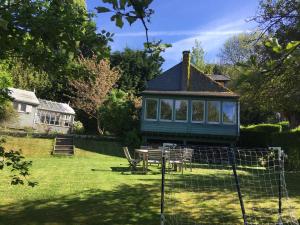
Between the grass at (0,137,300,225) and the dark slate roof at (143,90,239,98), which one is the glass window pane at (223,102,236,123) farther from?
the grass at (0,137,300,225)

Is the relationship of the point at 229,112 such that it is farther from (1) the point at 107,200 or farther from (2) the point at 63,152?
(1) the point at 107,200

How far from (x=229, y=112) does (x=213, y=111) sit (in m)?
1.11

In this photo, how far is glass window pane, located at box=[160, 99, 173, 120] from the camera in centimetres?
2895

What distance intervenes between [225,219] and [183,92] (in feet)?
70.7

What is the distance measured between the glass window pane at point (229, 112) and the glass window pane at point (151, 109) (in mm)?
4888

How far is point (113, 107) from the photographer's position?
2819 cm

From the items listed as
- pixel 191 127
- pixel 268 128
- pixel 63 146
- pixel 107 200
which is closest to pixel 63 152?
pixel 63 146

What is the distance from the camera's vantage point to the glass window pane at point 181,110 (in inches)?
1139

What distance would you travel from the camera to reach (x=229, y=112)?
2847 centimetres

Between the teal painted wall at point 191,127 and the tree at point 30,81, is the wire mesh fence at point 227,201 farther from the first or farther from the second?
the tree at point 30,81

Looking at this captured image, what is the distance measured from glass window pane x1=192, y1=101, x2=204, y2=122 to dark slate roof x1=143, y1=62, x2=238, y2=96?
891 millimetres

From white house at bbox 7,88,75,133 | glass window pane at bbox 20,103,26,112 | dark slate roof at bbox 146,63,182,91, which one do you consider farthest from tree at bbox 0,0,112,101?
glass window pane at bbox 20,103,26,112

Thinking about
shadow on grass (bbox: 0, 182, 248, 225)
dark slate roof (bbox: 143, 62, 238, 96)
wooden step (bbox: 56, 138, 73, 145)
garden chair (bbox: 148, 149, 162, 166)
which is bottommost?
shadow on grass (bbox: 0, 182, 248, 225)

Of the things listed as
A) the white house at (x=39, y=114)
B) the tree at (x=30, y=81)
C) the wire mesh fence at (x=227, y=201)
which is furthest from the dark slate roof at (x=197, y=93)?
the tree at (x=30, y=81)
